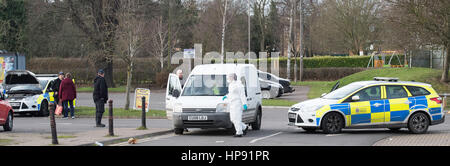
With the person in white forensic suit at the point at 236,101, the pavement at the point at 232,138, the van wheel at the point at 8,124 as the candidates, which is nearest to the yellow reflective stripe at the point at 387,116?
the pavement at the point at 232,138

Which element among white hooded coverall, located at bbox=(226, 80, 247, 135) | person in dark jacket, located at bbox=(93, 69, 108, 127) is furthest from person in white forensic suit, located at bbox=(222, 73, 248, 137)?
person in dark jacket, located at bbox=(93, 69, 108, 127)

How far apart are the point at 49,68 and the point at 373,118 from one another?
4844cm

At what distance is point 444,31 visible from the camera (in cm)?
3097

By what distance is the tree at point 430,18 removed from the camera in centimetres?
3091

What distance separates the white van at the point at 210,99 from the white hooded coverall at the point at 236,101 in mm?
364

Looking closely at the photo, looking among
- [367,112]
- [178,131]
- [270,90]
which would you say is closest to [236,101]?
[178,131]

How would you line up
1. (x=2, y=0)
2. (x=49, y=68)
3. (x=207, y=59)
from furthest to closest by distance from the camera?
(x=49, y=68), (x=207, y=59), (x=2, y=0)

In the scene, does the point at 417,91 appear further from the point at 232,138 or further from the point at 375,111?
the point at 232,138

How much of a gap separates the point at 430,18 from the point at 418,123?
1678 centimetres

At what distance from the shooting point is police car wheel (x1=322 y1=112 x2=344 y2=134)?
15.9m

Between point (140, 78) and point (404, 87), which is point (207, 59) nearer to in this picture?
point (140, 78)


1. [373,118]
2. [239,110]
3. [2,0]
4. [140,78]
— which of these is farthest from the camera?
[140,78]

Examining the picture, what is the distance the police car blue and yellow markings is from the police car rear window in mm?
296
